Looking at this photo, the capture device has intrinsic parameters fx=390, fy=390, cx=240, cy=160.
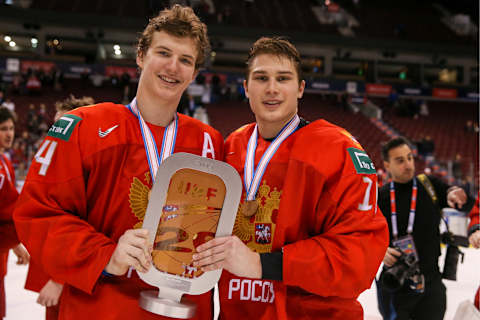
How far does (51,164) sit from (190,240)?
23.5 inches

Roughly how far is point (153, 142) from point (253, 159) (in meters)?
0.44

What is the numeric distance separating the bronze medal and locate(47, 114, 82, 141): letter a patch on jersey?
2.42 ft

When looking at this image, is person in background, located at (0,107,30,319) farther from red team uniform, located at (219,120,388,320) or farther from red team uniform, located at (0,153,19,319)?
red team uniform, located at (219,120,388,320)

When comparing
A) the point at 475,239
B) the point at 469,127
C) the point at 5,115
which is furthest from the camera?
the point at 469,127

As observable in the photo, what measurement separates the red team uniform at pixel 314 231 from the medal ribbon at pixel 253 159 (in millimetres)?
26

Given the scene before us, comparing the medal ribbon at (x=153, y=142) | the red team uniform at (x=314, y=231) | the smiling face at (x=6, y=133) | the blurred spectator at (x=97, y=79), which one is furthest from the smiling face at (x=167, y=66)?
the blurred spectator at (x=97, y=79)

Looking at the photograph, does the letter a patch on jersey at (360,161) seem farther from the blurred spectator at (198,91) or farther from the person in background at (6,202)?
the blurred spectator at (198,91)

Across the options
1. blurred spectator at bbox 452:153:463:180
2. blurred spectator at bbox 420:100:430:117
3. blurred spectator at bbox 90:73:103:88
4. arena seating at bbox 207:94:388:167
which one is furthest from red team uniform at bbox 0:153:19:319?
blurred spectator at bbox 420:100:430:117

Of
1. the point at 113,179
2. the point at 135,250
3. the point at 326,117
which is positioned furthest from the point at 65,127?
the point at 326,117

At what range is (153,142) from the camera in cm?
165

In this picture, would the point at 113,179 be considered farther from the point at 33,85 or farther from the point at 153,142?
the point at 33,85

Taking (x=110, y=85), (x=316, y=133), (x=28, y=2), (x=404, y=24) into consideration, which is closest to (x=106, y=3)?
(x=28, y=2)

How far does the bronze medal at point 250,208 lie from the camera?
62.7 inches

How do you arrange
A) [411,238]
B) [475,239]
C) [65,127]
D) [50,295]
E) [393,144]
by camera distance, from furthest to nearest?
[393,144] < [411,238] < [475,239] < [50,295] < [65,127]
